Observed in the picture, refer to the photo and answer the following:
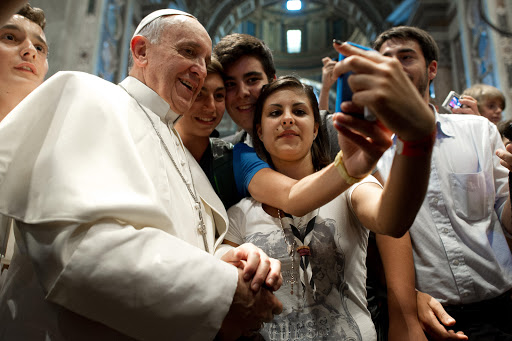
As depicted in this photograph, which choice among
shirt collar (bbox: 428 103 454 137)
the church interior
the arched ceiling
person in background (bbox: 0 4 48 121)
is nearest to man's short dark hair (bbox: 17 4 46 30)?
person in background (bbox: 0 4 48 121)

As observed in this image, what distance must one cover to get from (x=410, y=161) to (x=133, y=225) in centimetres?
89

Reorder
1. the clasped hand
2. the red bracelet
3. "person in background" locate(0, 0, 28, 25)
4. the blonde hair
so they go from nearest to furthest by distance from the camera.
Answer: "person in background" locate(0, 0, 28, 25) < the red bracelet < the clasped hand < the blonde hair

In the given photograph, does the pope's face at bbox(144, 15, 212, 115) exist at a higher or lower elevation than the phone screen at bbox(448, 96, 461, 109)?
higher

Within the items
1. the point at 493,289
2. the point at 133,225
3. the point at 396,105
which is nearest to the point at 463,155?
the point at 493,289

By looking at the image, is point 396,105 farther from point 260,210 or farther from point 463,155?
point 463,155

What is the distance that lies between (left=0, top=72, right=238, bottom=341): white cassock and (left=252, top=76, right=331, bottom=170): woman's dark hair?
0.80 meters

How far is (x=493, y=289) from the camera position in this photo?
6.15 ft

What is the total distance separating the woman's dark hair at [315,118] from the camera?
1.96 meters

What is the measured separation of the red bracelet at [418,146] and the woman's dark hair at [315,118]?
91 cm

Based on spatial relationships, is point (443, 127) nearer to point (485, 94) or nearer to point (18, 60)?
point (485, 94)

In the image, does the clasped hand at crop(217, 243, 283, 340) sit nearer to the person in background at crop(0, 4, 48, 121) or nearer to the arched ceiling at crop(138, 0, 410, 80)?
the person in background at crop(0, 4, 48, 121)

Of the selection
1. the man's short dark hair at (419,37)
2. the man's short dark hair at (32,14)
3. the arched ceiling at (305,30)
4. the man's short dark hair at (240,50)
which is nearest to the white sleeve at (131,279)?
the man's short dark hair at (240,50)

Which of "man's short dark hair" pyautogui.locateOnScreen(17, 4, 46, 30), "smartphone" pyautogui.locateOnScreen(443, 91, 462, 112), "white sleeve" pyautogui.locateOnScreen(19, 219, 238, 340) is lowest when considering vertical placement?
"white sleeve" pyautogui.locateOnScreen(19, 219, 238, 340)

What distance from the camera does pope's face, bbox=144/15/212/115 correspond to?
1753 mm
